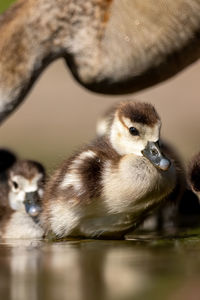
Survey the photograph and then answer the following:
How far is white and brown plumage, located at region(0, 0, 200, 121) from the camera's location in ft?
14.5

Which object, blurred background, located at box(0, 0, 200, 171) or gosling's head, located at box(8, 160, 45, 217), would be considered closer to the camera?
gosling's head, located at box(8, 160, 45, 217)

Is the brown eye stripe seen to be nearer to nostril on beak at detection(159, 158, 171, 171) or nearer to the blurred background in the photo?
nostril on beak at detection(159, 158, 171, 171)

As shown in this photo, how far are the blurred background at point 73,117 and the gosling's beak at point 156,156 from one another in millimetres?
3277

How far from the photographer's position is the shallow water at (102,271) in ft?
8.24

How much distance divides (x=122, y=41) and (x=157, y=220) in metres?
1.05

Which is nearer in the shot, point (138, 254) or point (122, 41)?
point (138, 254)

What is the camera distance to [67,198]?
159 inches

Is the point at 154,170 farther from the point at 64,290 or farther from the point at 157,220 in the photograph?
the point at 64,290

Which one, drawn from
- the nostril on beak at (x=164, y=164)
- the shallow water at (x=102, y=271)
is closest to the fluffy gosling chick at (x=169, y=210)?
the nostril on beak at (x=164, y=164)

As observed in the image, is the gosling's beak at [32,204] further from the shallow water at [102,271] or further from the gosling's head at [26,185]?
the shallow water at [102,271]

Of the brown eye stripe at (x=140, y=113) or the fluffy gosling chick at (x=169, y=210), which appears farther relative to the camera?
the fluffy gosling chick at (x=169, y=210)

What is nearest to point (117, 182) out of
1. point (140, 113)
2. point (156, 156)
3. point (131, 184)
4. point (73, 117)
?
point (131, 184)

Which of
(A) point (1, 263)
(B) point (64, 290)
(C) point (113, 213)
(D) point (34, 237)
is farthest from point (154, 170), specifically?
(B) point (64, 290)

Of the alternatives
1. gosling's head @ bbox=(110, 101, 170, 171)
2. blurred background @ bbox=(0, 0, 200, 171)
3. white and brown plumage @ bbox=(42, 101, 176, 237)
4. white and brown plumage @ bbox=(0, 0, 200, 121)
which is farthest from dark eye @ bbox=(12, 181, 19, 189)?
blurred background @ bbox=(0, 0, 200, 171)
